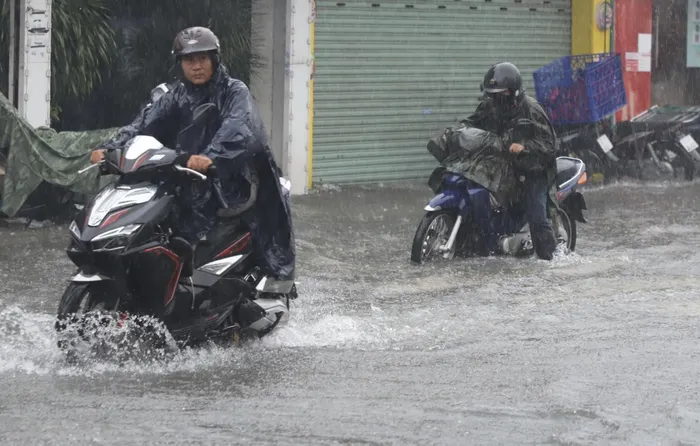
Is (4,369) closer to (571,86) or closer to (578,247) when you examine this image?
(578,247)

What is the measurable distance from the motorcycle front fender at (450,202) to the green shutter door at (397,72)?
4.95 meters

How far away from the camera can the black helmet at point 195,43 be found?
689 centimetres

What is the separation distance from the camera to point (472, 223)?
10.8 metres

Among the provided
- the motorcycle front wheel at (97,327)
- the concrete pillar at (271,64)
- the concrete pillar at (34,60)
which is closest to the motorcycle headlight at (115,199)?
the motorcycle front wheel at (97,327)

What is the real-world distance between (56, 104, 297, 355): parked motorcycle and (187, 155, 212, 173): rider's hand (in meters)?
0.04

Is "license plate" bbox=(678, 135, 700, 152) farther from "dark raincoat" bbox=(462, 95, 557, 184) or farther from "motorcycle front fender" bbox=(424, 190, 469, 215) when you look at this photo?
"motorcycle front fender" bbox=(424, 190, 469, 215)

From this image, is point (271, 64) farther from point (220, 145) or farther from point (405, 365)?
point (405, 365)

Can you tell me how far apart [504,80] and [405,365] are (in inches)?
162

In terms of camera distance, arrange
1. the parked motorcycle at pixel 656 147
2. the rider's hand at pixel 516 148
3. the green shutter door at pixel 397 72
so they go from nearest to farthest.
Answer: the rider's hand at pixel 516 148 < the green shutter door at pixel 397 72 < the parked motorcycle at pixel 656 147

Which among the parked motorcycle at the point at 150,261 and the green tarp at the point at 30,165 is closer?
the parked motorcycle at the point at 150,261

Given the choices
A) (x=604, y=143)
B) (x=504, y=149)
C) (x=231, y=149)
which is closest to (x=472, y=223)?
(x=504, y=149)

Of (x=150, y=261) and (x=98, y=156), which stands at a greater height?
(x=98, y=156)

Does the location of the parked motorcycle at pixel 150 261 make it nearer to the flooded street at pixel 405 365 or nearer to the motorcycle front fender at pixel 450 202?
the flooded street at pixel 405 365

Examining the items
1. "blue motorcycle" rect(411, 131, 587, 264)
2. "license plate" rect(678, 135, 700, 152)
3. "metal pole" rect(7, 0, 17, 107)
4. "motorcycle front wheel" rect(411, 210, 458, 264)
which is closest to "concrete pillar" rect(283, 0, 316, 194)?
"metal pole" rect(7, 0, 17, 107)
